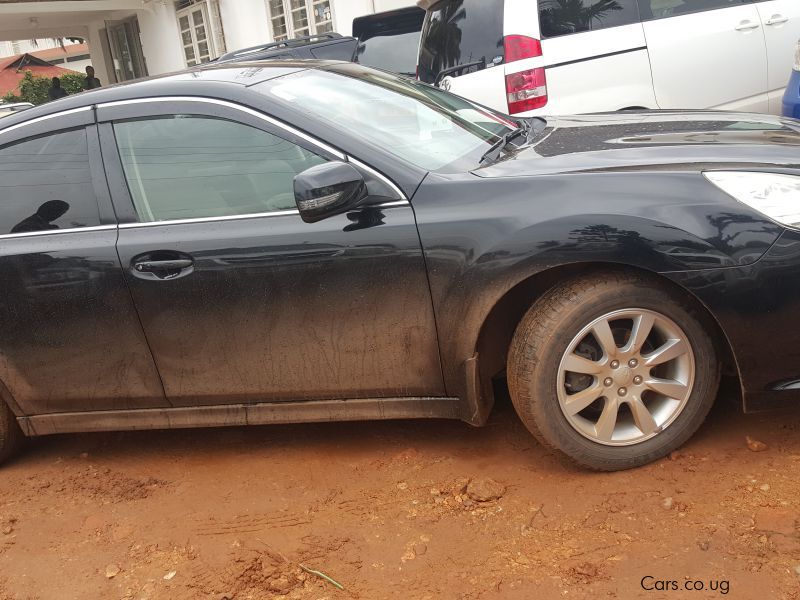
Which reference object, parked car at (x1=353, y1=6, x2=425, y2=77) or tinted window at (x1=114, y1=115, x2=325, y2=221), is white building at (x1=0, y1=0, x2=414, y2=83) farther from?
tinted window at (x1=114, y1=115, x2=325, y2=221)

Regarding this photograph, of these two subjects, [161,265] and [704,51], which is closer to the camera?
[161,265]

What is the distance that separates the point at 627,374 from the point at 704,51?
11.4 ft

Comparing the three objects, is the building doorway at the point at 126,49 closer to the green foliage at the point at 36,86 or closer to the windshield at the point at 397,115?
the green foliage at the point at 36,86

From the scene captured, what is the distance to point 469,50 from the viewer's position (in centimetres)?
584

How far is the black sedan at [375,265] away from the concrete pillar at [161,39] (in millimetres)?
18569

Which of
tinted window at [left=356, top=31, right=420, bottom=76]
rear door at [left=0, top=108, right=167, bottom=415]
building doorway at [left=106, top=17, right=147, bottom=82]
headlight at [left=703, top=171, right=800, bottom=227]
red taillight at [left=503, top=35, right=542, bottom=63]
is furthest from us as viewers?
building doorway at [left=106, top=17, right=147, bottom=82]

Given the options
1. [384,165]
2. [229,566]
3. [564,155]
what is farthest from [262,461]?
[564,155]

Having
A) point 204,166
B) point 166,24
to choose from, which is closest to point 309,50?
point 204,166

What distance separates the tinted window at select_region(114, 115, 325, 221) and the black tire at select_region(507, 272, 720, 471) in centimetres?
105

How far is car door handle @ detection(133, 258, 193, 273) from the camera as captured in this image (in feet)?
10.2

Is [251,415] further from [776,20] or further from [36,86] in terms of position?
[36,86]

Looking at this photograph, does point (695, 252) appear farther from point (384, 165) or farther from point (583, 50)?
point (583, 50)

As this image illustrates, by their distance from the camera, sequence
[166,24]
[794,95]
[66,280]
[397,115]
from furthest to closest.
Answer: [166,24]
[794,95]
[397,115]
[66,280]

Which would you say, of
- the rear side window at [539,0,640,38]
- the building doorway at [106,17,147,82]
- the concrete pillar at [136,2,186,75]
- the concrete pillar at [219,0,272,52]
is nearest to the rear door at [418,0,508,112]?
the rear side window at [539,0,640,38]
